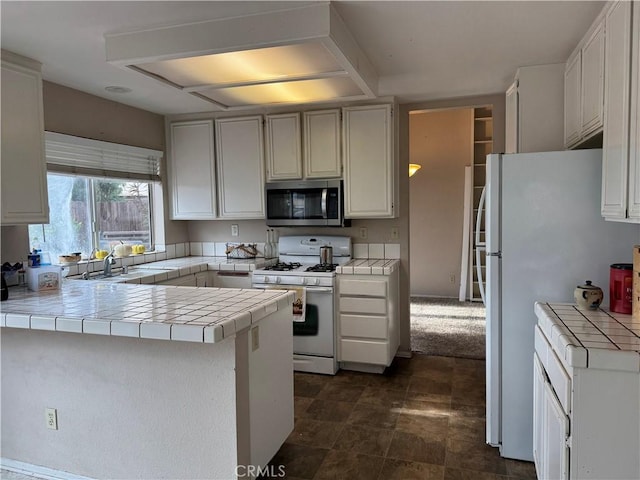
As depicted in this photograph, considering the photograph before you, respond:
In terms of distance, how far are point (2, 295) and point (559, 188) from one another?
3004 millimetres

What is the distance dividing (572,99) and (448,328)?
2940mm

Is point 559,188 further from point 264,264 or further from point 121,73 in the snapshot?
point 121,73

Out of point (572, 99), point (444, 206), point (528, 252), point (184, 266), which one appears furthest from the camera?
point (444, 206)

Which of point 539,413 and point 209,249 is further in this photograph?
point 209,249

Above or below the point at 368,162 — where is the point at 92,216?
below

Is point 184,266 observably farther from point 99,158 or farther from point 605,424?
point 605,424

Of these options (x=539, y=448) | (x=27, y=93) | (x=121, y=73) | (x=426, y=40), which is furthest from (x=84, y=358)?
(x=426, y=40)

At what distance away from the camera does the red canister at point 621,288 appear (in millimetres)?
1980

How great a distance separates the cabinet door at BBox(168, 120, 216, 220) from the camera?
4.38 meters

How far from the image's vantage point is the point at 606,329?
1771 mm

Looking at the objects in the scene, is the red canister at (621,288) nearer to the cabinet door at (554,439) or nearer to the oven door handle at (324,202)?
the cabinet door at (554,439)

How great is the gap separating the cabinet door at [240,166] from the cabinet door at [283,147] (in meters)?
0.10

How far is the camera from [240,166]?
168 inches

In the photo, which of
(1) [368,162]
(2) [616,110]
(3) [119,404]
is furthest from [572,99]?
(3) [119,404]
